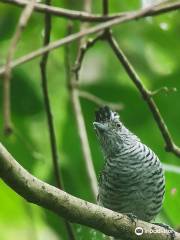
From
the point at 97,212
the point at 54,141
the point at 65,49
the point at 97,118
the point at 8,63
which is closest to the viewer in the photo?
the point at 8,63

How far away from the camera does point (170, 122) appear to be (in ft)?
13.7

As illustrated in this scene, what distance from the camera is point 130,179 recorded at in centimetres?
430

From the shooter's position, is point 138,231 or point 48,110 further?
point 48,110

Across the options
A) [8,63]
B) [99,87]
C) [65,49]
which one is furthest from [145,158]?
[8,63]

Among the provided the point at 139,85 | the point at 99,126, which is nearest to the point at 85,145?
the point at 99,126

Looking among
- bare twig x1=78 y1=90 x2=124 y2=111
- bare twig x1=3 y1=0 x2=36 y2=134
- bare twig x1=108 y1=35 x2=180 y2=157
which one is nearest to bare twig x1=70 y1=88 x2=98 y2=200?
bare twig x1=78 y1=90 x2=124 y2=111

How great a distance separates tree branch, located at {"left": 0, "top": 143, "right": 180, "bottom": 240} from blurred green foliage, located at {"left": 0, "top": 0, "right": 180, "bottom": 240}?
0.66 meters

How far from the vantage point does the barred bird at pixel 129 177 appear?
4.26 meters

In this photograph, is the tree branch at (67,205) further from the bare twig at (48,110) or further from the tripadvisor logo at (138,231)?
the bare twig at (48,110)

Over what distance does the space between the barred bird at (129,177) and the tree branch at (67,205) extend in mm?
831

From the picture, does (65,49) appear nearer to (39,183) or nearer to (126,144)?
(126,144)

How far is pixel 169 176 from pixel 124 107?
0.53m

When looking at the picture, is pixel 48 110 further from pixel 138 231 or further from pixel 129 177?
pixel 138 231

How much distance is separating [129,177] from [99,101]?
496mm
